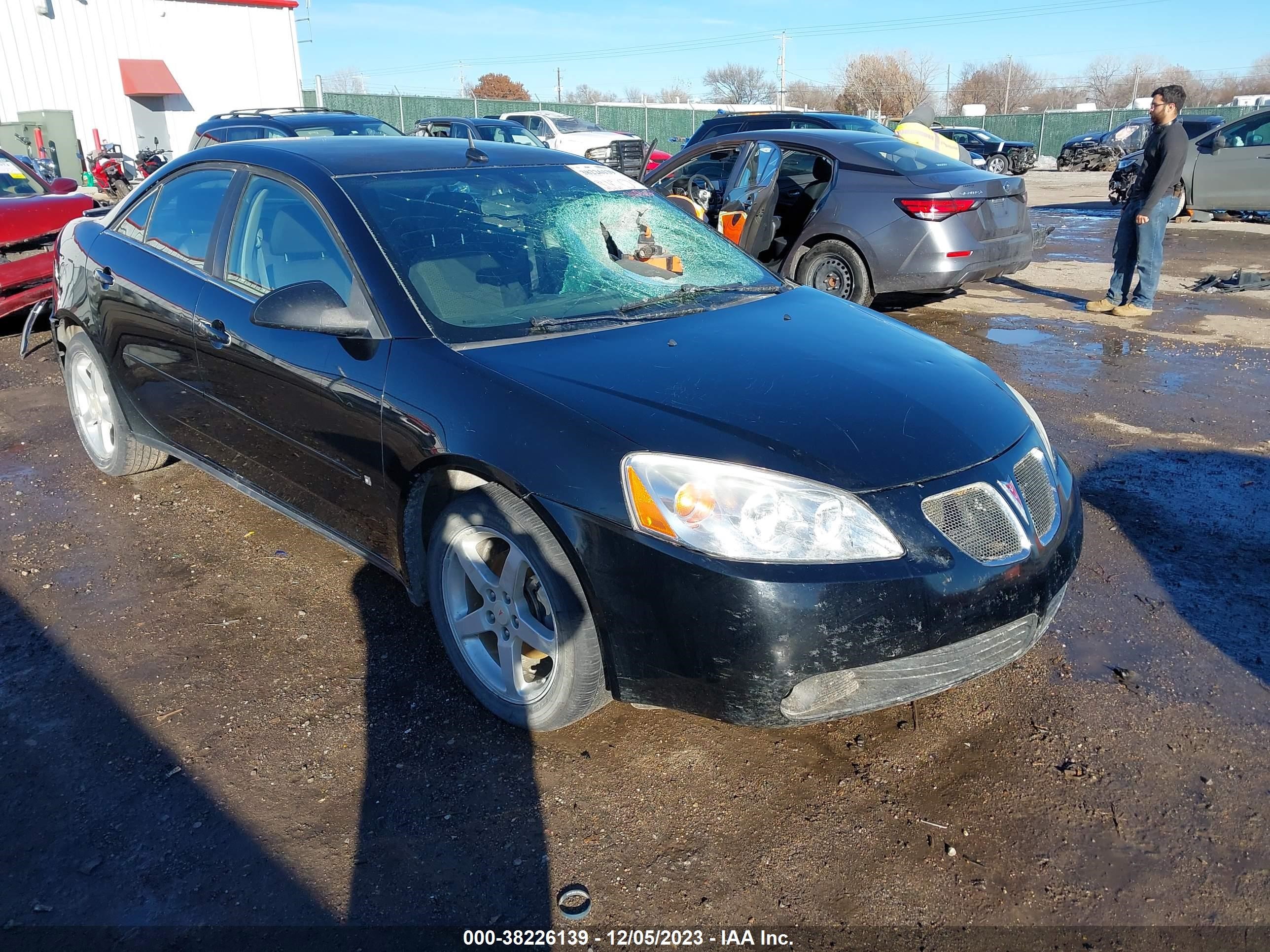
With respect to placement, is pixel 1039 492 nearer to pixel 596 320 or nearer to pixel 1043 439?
pixel 1043 439

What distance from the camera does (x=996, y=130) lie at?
4631 cm

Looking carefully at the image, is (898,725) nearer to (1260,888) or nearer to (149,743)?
(1260,888)

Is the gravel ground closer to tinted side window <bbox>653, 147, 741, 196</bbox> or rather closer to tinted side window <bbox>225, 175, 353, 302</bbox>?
tinted side window <bbox>225, 175, 353, 302</bbox>

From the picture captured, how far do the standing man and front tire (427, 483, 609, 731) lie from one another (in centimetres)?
731

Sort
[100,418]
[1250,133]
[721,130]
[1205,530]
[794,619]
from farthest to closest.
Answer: [1250,133], [721,130], [100,418], [1205,530], [794,619]

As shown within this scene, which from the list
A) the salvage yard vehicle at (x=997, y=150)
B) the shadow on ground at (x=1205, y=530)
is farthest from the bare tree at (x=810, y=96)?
the shadow on ground at (x=1205, y=530)

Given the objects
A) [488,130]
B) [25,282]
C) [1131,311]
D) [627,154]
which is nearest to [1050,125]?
[627,154]

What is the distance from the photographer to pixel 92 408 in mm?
4777

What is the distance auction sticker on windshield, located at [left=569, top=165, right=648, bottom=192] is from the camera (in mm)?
3861

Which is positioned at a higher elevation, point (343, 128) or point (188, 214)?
point (188, 214)

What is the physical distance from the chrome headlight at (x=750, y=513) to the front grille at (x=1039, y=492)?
0.54m

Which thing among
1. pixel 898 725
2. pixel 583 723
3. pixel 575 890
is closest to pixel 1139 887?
pixel 898 725

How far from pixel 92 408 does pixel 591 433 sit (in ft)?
11.6

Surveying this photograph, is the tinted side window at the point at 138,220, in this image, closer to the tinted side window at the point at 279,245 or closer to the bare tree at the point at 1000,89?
the tinted side window at the point at 279,245
